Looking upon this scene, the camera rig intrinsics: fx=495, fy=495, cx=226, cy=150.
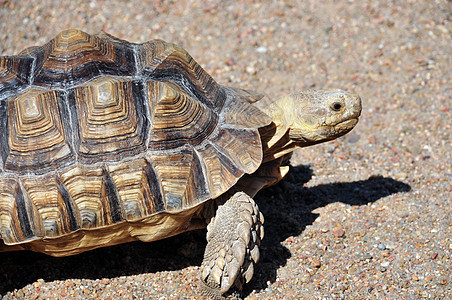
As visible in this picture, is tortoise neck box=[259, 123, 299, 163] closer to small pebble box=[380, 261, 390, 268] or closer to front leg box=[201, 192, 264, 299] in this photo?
front leg box=[201, 192, 264, 299]

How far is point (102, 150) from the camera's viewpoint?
2820 mm

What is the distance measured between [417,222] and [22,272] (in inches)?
105

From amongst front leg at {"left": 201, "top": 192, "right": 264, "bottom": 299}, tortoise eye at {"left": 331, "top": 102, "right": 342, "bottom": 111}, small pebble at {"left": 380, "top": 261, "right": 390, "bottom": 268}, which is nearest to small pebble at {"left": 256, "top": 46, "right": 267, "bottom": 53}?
tortoise eye at {"left": 331, "top": 102, "right": 342, "bottom": 111}

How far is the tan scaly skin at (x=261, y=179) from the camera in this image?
9.45ft

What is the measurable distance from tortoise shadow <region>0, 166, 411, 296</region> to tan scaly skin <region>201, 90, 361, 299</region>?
30cm

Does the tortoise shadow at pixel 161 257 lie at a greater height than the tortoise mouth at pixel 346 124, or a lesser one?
lesser

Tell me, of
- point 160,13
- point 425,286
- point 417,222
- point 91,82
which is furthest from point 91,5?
point 425,286

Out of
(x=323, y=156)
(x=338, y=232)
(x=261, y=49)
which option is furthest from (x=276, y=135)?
(x=261, y=49)

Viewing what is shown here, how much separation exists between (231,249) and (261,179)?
0.63m

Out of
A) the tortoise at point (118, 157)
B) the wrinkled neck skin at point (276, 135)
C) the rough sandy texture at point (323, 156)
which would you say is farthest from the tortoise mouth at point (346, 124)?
the rough sandy texture at point (323, 156)

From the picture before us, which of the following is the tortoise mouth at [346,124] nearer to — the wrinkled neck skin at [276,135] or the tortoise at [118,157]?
the wrinkled neck skin at [276,135]

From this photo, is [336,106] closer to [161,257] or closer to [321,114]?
[321,114]

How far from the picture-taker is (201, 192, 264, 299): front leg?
2.85 metres

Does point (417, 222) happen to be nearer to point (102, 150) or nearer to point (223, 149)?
point (223, 149)
